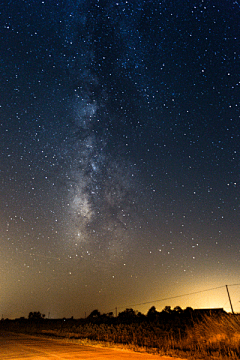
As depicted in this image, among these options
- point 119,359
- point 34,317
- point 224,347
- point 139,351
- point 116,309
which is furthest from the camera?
point 34,317

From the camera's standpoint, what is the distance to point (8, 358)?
8.86 m

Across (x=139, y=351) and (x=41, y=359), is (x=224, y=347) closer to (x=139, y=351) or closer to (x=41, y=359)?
(x=139, y=351)

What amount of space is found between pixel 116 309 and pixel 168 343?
3844 centimetres

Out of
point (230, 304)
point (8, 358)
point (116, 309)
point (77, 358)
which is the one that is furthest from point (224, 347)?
point (116, 309)

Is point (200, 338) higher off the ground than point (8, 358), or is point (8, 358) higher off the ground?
point (8, 358)

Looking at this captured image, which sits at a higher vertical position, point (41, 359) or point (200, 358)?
point (41, 359)

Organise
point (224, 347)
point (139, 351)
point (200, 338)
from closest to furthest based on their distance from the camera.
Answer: point (224, 347) → point (139, 351) → point (200, 338)

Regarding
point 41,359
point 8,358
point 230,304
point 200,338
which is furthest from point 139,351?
point 230,304

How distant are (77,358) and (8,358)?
2350 mm

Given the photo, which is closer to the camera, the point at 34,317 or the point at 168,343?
the point at 168,343

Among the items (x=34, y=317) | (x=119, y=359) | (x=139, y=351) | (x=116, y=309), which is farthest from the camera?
(x=34, y=317)

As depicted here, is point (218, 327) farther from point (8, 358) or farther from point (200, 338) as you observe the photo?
point (8, 358)

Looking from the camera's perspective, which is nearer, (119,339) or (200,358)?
(200,358)

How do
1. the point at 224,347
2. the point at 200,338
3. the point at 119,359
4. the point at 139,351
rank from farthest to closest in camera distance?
the point at 200,338 < the point at 139,351 < the point at 224,347 < the point at 119,359
